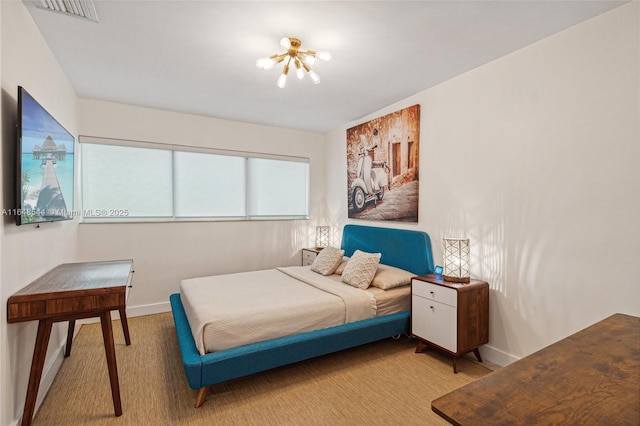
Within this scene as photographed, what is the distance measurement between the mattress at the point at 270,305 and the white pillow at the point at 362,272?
0.22 ft

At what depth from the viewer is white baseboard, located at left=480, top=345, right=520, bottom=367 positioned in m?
2.58

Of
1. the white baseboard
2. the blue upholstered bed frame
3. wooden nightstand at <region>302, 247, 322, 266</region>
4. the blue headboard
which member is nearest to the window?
wooden nightstand at <region>302, 247, 322, 266</region>

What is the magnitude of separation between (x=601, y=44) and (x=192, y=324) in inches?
140

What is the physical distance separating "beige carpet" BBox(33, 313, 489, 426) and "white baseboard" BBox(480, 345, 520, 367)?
144 millimetres

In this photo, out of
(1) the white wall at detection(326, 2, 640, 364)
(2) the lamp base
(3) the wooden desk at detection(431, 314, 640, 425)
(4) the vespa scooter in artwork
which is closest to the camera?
(3) the wooden desk at detection(431, 314, 640, 425)

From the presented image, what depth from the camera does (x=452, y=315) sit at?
2553 millimetres

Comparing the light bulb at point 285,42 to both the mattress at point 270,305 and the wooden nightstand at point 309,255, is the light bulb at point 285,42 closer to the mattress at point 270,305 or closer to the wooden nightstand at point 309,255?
the mattress at point 270,305

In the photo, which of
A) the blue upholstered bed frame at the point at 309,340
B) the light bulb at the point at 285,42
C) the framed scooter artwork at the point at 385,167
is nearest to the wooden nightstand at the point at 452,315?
the blue upholstered bed frame at the point at 309,340

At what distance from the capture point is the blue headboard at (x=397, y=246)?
3.26 metres

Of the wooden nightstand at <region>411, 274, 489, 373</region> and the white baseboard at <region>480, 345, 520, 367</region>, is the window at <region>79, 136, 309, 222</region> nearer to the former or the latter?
the wooden nightstand at <region>411, 274, 489, 373</region>

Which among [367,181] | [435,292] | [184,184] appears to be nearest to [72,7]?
[184,184]

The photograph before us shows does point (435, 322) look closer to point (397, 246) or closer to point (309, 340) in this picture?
point (397, 246)

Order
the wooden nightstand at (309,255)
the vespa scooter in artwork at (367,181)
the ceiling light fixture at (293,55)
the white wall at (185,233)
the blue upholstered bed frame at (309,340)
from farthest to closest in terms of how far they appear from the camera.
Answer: the wooden nightstand at (309,255) → the vespa scooter in artwork at (367,181) → the white wall at (185,233) → the ceiling light fixture at (293,55) → the blue upholstered bed frame at (309,340)

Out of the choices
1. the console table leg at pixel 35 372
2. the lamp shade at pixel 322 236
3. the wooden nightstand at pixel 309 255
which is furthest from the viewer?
the lamp shade at pixel 322 236
